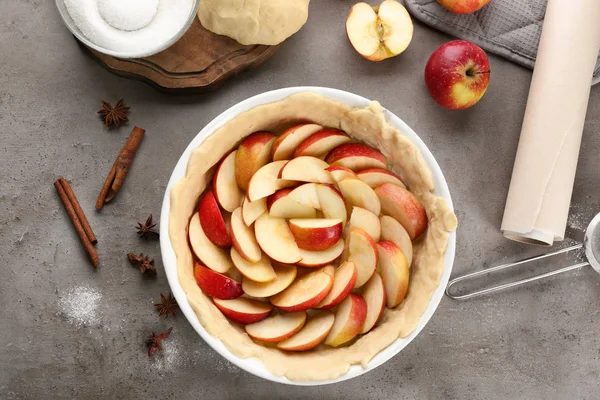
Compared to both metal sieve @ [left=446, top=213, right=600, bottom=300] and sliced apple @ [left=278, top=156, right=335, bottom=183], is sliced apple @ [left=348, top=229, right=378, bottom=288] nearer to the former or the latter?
sliced apple @ [left=278, top=156, right=335, bottom=183]

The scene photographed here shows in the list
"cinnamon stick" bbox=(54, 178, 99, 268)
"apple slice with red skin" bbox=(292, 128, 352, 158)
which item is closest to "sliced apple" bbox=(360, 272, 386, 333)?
"apple slice with red skin" bbox=(292, 128, 352, 158)

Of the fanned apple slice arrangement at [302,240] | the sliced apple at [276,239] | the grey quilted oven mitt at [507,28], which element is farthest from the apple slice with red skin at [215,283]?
the grey quilted oven mitt at [507,28]

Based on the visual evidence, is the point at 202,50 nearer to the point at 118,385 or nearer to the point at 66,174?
the point at 66,174

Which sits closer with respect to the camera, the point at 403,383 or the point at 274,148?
the point at 274,148

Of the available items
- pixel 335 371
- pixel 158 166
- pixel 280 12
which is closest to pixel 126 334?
pixel 158 166

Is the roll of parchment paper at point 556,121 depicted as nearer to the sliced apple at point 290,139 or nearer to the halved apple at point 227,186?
the sliced apple at point 290,139
